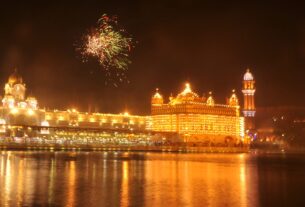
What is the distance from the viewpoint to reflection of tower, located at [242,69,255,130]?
141750 millimetres

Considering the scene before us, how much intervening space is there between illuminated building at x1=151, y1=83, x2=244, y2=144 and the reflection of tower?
1042 inches

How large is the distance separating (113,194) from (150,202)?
2445 millimetres

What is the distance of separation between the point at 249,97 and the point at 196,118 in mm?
38920

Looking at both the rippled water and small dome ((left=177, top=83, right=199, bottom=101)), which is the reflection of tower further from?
the rippled water

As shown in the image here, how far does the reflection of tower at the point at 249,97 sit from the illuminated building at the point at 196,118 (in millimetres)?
26475

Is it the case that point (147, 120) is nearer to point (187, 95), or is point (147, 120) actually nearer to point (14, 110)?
point (187, 95)

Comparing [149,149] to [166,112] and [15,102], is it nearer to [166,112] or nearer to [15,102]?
[166,112]

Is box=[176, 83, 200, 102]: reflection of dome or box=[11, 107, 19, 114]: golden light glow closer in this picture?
box=[11, 107, 19, 114]: golden light glow

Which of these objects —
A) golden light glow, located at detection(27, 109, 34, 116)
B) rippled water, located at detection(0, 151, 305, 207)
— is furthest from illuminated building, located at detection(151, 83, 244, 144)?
rippled water, located at detection(0, 151, 305, 207)

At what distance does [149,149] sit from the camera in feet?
314

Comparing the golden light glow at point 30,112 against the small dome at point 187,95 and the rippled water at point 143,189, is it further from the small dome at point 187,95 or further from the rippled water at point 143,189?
the rippled water at point 143,189

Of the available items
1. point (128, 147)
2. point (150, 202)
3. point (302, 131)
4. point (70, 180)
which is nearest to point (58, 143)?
point (128, 147)

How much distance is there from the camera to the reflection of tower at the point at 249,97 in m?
142

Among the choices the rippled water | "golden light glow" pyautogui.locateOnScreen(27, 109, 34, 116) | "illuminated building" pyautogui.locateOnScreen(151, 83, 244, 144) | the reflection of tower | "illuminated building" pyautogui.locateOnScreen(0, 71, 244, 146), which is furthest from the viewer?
the reflection of tower
